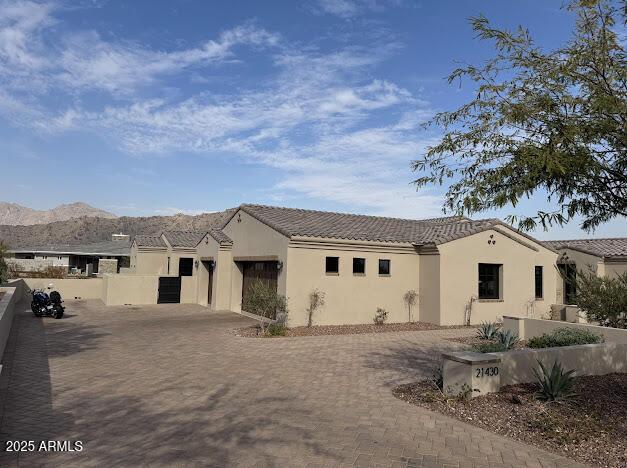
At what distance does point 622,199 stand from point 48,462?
26.4 ft

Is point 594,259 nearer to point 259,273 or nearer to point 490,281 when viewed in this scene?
point 490,281

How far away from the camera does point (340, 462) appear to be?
5328mm

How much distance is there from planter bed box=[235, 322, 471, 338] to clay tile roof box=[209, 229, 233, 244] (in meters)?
6.79

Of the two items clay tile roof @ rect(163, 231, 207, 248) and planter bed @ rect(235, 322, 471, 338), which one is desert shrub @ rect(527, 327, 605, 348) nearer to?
planter bed @ rect(235, 322, 471, 338)

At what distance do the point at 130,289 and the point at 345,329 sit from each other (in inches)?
547

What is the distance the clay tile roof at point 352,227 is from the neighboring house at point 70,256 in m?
26.2

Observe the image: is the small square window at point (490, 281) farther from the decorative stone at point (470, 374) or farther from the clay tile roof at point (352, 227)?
the decorative stone at point (470, 374)

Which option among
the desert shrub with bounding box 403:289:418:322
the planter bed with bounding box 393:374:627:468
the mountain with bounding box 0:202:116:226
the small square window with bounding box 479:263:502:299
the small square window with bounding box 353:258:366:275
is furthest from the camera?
the mountain with bounding box 0:202:116:226

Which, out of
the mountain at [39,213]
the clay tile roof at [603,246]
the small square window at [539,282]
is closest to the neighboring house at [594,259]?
the clay tile roof at [603,246]

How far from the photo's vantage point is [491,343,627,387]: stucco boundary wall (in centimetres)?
864

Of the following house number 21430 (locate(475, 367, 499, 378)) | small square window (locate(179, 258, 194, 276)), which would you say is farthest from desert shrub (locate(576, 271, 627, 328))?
small square window (locate(179, 258, 194, 276))

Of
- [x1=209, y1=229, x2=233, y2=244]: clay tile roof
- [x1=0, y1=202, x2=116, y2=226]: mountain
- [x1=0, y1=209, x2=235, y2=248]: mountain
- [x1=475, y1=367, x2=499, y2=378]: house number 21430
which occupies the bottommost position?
[x1=475, y1=367, x2=499, y2=378]: house number 21430

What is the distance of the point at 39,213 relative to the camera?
19038cm

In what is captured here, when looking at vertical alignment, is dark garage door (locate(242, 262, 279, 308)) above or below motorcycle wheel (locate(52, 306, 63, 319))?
above
